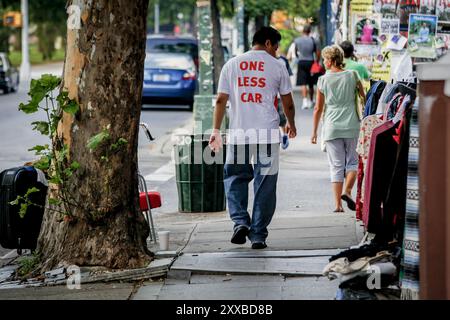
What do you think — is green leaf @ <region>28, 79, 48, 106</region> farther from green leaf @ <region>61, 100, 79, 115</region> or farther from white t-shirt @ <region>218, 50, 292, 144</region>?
white t-shirt @ <region>218, 50, 292, 144</region>

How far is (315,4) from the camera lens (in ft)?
120

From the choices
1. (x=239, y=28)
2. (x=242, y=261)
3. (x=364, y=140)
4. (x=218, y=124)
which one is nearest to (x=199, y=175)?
(x=218, y=124)

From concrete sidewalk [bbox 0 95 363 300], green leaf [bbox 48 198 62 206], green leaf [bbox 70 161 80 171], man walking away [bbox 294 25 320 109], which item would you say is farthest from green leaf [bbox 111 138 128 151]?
man walking away [bbox 294 25 320 109]

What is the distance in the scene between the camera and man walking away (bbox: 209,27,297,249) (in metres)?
9.50

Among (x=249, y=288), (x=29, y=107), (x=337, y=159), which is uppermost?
(x=29, y=107)

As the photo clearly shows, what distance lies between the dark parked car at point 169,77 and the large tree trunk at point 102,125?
19781mm

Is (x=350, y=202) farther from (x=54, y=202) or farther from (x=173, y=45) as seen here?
(x=173, y=45)

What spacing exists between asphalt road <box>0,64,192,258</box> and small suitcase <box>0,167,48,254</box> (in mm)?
891

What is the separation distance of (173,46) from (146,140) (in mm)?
9844

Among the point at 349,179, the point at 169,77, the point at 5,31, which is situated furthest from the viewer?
the point at 5,31

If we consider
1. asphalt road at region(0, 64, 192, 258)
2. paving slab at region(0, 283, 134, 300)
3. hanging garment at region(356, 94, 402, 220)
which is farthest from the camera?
asphalt road at region(0, 64, 192, 258)

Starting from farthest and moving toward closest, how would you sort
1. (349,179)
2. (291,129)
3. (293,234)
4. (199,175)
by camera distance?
(199,175), (349,179), (293,234), (291,129)

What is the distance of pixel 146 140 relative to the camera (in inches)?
872
